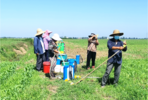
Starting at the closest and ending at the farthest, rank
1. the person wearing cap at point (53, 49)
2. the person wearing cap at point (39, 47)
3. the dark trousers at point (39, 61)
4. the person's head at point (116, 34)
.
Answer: the person's head at point (116, 34) < the person wearing cap at point (53, 49) < the person wearing cap at point (39, 47) < the dark trousers at point (39, 61)

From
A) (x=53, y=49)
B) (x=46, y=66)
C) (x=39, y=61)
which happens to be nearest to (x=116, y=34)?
(x=53, y=49)

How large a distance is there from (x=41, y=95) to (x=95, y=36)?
4.17m

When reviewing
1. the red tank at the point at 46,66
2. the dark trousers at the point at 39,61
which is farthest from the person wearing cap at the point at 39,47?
the red tank at the point at 46,66

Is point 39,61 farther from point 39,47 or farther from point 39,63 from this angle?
point 39,47

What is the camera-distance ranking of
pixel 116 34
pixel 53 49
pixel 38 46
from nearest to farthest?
pixel 116 34
pixel 53 49
pixel 38 46

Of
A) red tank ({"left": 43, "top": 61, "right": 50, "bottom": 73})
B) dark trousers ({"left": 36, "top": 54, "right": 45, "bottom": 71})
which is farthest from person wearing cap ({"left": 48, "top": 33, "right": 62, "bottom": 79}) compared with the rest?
dark trousers ({"left": 36, "top": 54, "right": 45, "bottom": 71})

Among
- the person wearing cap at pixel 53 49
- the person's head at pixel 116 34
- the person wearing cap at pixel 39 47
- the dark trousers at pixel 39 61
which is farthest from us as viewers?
the dark trousers at pixel 39 61

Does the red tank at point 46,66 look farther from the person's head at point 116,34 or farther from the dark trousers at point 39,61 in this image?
the person's head at point 116,34

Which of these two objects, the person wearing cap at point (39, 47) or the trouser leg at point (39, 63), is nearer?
the person wearing cap at point (39, 47)

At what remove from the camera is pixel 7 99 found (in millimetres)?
3900

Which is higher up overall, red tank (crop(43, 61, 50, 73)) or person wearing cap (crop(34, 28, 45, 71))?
person wearing cap (crop(34, 28, 45, 71))

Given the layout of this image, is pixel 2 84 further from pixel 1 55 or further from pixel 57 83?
pixel 1 55

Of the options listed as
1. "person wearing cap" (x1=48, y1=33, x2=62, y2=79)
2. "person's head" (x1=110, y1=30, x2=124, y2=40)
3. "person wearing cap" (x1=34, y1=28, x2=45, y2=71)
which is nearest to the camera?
"person's head" (x1=110, y1=30, x2=124, y2=40)

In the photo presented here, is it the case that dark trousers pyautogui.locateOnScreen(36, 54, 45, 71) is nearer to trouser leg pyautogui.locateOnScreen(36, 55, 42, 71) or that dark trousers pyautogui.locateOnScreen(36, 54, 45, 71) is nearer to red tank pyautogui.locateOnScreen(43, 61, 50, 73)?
trouser leg pyautogui.locateOnScreen(36, 55, 42, 71)
